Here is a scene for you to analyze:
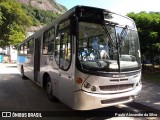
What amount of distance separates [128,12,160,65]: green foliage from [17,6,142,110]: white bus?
1185 cm

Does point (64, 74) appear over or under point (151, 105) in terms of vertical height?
over

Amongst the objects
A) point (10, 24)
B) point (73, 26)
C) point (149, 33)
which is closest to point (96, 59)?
point (73, 26)

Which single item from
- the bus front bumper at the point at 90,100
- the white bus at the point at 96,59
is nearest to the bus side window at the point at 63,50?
the white bus at the point at 96,59

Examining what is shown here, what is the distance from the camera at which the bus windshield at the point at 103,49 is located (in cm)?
591

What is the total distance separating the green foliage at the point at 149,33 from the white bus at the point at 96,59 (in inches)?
467

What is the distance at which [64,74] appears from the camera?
6.55 m

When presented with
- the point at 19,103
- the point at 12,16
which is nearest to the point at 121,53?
the point at 19,103

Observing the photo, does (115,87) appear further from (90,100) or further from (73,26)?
(73,26)

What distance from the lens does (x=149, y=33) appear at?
18438 mm

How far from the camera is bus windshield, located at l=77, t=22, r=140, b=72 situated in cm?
591

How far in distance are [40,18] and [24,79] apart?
292 feet

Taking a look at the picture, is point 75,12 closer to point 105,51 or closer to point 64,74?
point 105,51

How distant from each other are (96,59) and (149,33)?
13.7 m

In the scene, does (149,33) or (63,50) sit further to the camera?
(149,33)
